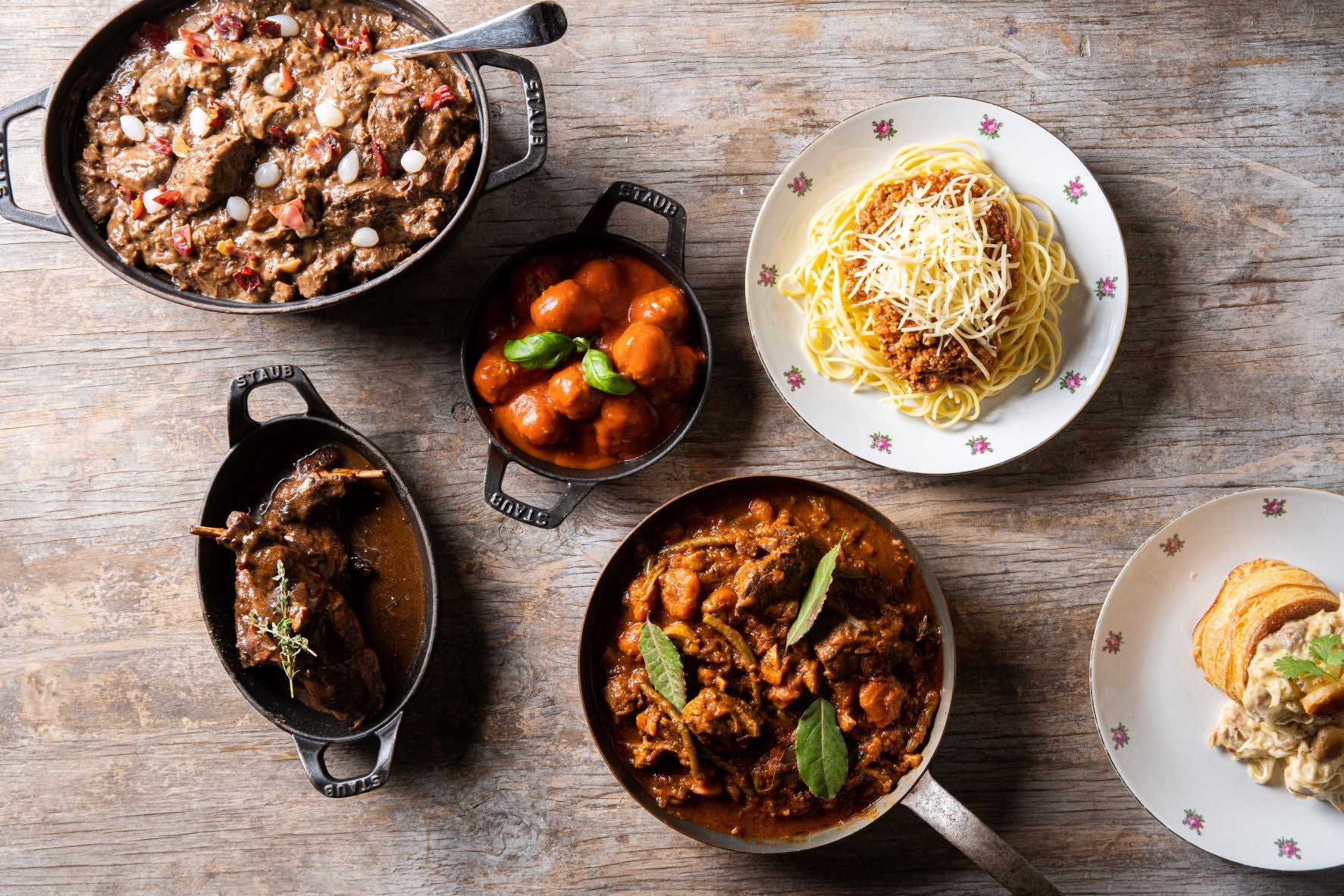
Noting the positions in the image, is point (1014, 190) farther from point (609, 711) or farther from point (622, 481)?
point (609, 711)

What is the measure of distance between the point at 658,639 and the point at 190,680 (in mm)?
1983

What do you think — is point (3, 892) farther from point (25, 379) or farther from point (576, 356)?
point (576, 356)

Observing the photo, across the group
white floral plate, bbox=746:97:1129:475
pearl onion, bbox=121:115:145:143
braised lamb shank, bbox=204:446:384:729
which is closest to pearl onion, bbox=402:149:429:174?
pearl onion, bbox=121:115:145:143

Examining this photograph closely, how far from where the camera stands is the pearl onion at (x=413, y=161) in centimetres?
289

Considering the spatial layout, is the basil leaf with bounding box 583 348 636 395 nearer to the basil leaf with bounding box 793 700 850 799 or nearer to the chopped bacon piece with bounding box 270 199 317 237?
the chopped bacon piece with bounding box 270 199 317 237

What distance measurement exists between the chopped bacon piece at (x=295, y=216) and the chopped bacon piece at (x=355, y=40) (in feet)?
1.85

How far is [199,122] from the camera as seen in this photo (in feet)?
9.59

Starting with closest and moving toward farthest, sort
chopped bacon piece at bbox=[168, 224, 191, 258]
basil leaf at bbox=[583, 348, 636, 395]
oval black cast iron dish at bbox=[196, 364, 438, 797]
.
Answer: chopped bacon piece at bbox=[168, 224, 191, 258], basil leaf at bbox=[583, 348, 636, 395], oval black cast iron dish at bbox=[196, 364, 438, 797]

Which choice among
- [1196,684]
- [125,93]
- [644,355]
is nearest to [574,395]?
[644,355]

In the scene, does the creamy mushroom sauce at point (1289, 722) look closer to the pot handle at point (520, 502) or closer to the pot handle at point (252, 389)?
the pot handle at point (520, 502)

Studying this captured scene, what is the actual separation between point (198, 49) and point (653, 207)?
62.7 inches

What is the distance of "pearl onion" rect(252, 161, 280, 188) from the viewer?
115 inches

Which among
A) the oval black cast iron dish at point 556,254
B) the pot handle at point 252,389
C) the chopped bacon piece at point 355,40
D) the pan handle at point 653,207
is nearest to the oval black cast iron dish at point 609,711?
the oval black cast iron dish at point 556,254

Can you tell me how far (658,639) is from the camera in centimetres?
294
